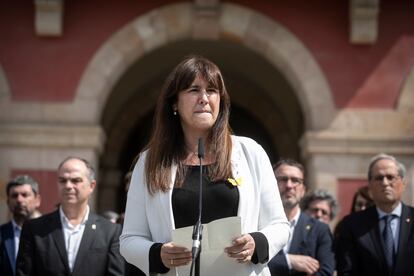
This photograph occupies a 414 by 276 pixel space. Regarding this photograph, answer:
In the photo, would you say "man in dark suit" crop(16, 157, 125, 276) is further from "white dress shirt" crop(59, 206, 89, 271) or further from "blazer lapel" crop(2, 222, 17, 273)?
"blazer lapel" crop(2, 222, 17, 273)

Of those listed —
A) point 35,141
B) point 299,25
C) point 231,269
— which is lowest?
point 231,269

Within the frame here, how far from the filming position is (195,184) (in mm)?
3234

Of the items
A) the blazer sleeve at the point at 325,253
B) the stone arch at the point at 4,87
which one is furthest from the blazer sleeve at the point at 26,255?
the stone arch at the point at 4,87

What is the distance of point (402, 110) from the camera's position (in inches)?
401

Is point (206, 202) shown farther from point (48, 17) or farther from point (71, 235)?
point (48, 17)

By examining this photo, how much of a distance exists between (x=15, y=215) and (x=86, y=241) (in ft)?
5.27

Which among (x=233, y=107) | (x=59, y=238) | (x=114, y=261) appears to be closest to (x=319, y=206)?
(x=114, y=261)

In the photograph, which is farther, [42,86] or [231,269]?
[42,86]

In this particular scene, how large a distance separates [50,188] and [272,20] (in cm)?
351

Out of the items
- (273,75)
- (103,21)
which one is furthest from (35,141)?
(273,75)

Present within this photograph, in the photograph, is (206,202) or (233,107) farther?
(233,107)

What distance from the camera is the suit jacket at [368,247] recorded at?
A: 516cm

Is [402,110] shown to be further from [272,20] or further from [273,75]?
[273,75]

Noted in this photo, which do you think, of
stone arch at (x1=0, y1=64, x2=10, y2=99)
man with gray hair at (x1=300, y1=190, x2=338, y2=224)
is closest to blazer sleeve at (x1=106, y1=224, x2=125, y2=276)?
man with gray hair at (x1=300, y1=190, x2=338, y2=224)
